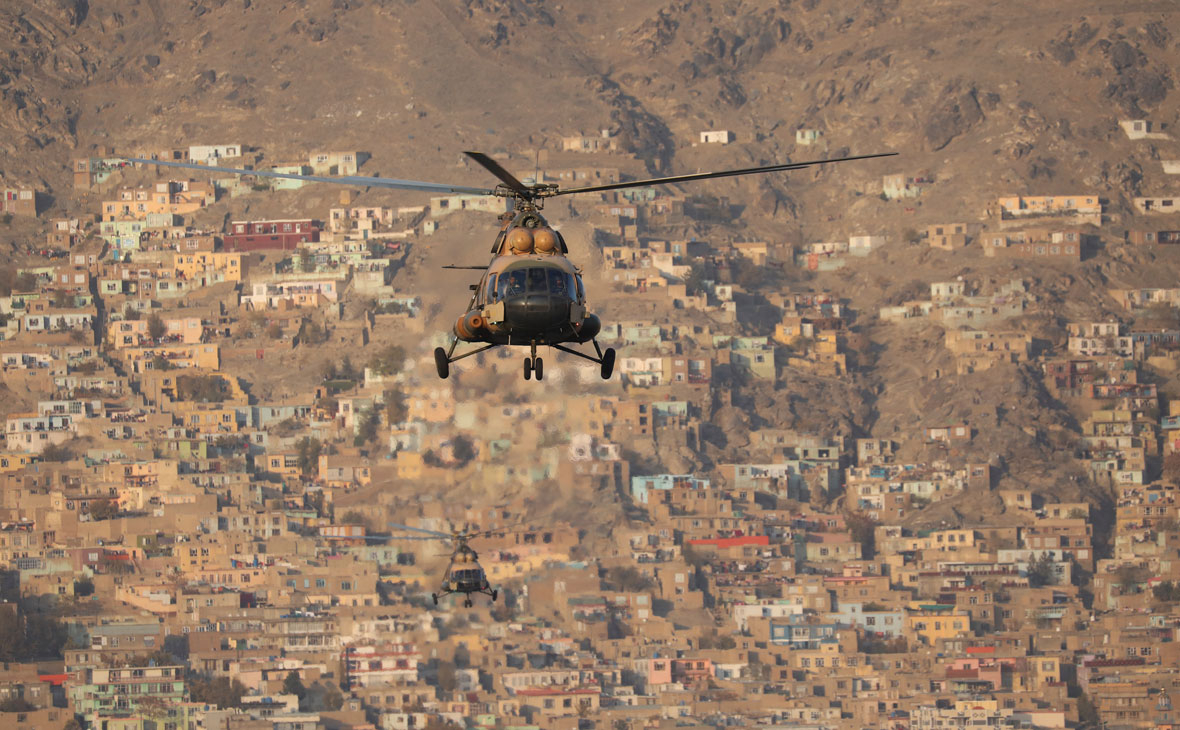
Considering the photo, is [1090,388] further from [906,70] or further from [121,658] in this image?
[121,658]

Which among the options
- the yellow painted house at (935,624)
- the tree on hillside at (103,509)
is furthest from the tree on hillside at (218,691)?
the yellow painted house at (935,624)

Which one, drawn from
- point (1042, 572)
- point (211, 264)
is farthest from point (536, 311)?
point (211, 264)

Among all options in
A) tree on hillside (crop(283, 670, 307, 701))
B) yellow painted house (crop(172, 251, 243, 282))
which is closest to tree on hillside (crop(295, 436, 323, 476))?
yellow painted house (crop(172, 251, 243, 282))

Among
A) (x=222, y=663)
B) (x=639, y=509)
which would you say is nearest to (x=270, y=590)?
(x=222, y=663)

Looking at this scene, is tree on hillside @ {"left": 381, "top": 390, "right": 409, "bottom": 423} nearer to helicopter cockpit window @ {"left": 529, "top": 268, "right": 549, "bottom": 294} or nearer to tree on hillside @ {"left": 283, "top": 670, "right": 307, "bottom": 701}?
tree on hillside @ {"left": 283, "top": 670, "right": 307, "bottom": 701}

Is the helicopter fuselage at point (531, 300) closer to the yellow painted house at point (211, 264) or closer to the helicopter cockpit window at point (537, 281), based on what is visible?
the helicopter cockpit window at point (537, 281)

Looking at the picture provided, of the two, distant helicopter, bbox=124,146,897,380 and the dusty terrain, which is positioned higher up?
the dusty terrain

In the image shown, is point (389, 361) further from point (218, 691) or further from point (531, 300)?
point (531, 300)
